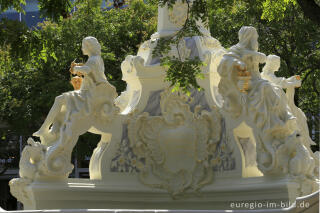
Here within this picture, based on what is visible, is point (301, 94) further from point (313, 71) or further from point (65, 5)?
point (65, 5)

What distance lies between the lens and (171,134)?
1473cm

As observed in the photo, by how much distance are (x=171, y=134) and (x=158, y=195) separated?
3.43ft

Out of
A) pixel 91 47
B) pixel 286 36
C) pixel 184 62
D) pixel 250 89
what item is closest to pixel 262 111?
pixel 250 89

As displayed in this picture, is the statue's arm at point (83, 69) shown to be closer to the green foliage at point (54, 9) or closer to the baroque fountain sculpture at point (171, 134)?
the baroque fountain sculpture at point (171, 134)

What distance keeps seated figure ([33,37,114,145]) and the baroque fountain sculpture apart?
0.02m

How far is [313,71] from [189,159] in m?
12.0

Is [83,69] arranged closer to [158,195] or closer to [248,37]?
[158,195]

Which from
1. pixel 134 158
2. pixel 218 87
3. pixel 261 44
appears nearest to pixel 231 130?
pixel 218 87

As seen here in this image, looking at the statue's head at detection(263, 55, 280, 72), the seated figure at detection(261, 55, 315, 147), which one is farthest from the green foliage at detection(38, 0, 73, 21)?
the statue's head at detection(263, 55, 280, 72)

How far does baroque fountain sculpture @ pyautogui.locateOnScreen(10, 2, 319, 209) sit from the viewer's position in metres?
13.7

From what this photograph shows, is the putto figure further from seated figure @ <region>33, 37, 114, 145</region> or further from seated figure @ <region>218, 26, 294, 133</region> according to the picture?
seated figure @ <region>33, 37, 114, 145</region>

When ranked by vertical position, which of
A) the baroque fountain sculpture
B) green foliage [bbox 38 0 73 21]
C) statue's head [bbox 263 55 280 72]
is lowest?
the baroque fountain sculpture

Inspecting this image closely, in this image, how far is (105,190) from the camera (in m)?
14.6

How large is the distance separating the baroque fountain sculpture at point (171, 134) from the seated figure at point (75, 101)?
2 centimetres
